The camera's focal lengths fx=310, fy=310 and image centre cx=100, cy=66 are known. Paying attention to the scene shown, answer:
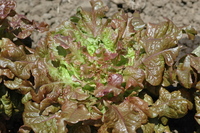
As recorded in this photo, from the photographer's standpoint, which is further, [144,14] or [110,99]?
[144,14]

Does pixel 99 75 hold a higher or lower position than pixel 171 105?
higher

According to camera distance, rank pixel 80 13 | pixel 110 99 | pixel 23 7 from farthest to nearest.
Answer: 1. pixel 23 7
2. pixel 80 13
3. pixel 110 99

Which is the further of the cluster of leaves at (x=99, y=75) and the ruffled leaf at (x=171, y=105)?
the ruffled leaf at (x=171, y=105)

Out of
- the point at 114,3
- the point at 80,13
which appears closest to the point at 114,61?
the point at 80,13

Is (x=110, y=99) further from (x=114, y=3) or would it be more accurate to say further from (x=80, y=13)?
(x=114, y=3)

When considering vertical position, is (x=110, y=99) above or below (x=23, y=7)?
below

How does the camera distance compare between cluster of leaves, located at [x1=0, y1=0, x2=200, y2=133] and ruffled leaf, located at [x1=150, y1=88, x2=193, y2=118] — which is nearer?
cluster of leaves, located at [x1=0, y1=0, x2=200, y2=133]

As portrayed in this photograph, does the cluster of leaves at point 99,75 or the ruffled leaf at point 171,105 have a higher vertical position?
the cluster of leaves at point 99,75

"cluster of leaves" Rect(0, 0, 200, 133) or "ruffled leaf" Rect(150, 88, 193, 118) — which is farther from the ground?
"cluster of leaves" Rect(0, 0, 200, 133)
